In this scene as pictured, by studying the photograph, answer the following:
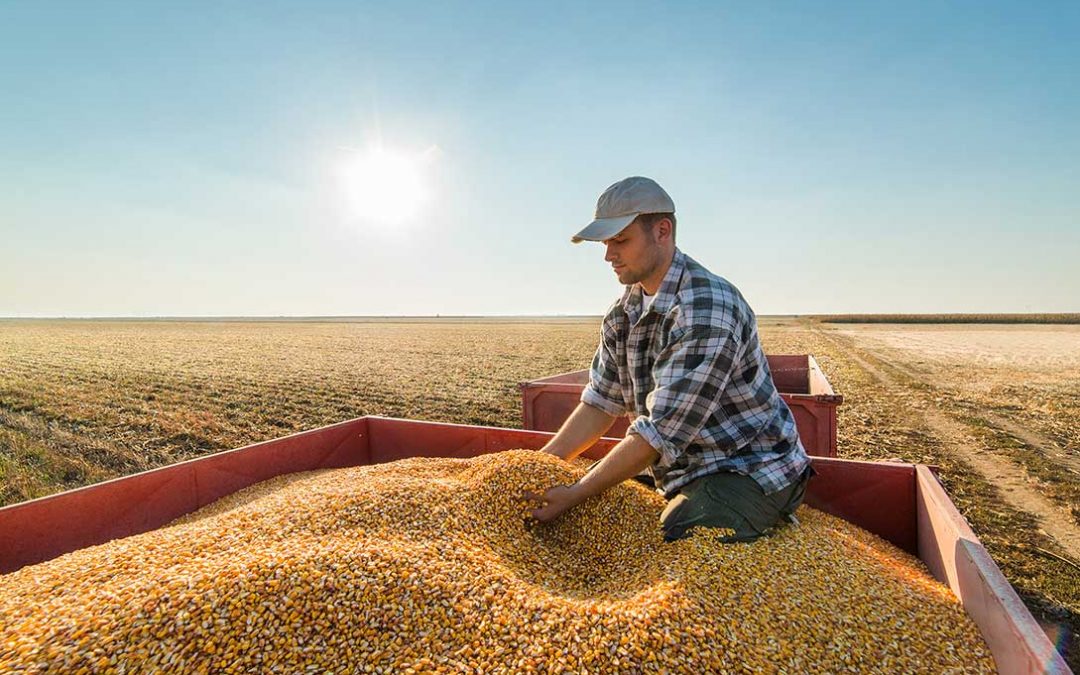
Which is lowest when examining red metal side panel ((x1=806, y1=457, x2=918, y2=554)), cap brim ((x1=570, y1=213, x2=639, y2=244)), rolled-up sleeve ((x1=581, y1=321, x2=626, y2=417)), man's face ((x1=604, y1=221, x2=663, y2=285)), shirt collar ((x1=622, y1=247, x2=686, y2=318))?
red metal side panel ((x1=806, y1=457, x2=918, y2=554))

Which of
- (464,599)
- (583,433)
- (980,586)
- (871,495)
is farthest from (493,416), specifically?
(980,586)

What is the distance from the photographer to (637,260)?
2801mm

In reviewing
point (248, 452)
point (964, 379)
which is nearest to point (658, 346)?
point (248, 452)

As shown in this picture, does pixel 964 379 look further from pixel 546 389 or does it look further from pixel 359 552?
pixel 359 552

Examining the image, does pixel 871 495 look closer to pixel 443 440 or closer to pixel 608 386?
pixel 608 386

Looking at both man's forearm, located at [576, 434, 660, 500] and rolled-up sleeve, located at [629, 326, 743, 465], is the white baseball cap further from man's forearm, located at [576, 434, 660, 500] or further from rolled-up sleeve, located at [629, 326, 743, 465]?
man's forearm, located at [576, 434, 660, 500]

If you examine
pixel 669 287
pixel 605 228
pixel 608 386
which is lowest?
pixel 608 386

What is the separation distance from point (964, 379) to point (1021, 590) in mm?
14374

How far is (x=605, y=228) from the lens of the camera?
2.68 m

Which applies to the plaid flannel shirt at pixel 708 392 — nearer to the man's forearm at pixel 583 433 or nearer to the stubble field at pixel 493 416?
the man's forearm at pixel 583 433

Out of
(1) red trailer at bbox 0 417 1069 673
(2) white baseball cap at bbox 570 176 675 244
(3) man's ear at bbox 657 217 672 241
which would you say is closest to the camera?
(1) red trailer at bbox 0 417 1069 673

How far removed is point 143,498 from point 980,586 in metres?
3.90

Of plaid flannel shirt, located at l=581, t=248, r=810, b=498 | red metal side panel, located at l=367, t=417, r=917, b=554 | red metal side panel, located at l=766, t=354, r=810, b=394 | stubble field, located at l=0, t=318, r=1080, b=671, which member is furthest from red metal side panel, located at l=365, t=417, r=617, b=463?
red metal side panel, located at l=766, t=354, r=810, b=394

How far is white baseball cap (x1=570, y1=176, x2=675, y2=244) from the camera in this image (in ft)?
8.71
